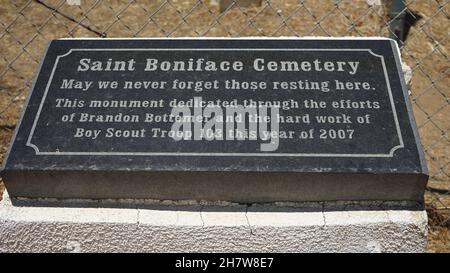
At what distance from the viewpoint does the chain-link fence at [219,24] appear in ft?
12.5

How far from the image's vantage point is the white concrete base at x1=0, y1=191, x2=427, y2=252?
2.42 metres

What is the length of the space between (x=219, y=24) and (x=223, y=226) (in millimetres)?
2076

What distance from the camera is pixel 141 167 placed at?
2346 mm

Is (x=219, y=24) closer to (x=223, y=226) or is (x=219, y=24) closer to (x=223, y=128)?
(x=223, y=128)

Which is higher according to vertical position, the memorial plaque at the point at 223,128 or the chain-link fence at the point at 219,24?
the memorial plaque at the point at 223,128

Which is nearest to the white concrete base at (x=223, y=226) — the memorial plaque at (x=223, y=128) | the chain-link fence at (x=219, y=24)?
the memorial plaque at (x=223, y=128)

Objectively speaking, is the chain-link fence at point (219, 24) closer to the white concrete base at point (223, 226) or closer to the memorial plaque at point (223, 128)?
the memorial plaque at point (223, 128)

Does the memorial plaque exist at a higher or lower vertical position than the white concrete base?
higher

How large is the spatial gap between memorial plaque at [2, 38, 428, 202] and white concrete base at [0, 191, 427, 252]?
0.06 meters

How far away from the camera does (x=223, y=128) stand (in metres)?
2.46

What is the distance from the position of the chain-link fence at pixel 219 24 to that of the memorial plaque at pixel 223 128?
44.2 inches

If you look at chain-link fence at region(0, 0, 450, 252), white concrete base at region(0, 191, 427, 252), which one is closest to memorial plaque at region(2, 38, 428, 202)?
white concrete base at region(0, 191, 427, 252)

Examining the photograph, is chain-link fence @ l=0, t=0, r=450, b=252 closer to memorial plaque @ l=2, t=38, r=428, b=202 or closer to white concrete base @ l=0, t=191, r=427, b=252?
memorial plaque @ l=2, t=38, r=428, b=202

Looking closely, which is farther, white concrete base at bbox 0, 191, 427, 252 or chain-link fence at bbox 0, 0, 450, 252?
chain-link fence at bbox 0, 0, 450, 252
